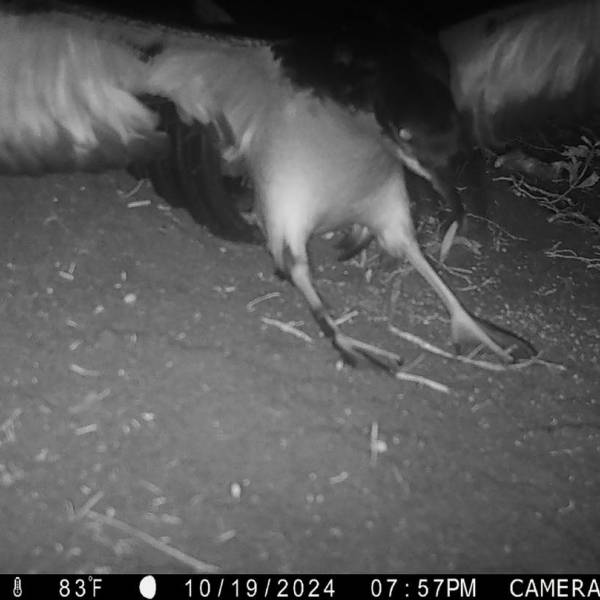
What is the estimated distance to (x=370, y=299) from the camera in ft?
5.94

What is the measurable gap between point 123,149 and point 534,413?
3.63 feet

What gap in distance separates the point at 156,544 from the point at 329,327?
62cm

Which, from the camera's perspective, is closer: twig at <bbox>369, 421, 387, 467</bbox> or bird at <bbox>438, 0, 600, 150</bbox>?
twig at <bbox>369, 421, 387, 467</bbox>

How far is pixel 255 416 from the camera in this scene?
141 cm

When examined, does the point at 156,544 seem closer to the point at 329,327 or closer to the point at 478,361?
the point at 329,327

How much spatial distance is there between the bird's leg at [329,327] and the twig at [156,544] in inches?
21.8

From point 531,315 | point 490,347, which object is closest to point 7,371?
point 490,347

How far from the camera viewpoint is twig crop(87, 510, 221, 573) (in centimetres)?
117

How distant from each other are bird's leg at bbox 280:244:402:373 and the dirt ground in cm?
3

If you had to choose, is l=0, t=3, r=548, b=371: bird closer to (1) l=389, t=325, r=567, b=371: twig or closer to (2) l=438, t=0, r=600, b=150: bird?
(1) l=389, t=325, r=567, b=371: twig
